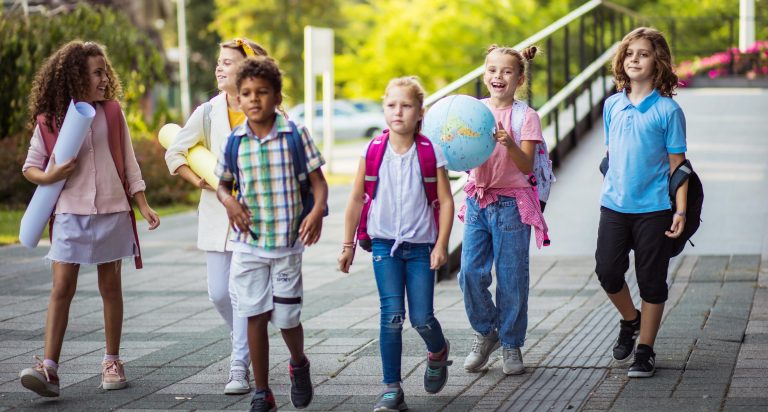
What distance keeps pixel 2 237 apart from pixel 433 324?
357 inches

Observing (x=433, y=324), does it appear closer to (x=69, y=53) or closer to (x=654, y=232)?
(x=654, y=232)

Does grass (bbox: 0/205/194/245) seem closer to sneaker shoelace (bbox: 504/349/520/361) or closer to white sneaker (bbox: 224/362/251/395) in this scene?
white sneaker (bbox: 224/362/251/395)

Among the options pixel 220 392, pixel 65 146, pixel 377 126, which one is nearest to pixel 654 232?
pixel 220 392

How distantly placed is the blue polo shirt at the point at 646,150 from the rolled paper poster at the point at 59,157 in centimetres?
255

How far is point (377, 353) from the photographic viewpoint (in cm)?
Result: 671

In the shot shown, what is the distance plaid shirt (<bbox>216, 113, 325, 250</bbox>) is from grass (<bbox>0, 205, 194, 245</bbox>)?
842 cm

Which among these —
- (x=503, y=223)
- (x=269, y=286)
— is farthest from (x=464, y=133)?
(x=269, y=286)

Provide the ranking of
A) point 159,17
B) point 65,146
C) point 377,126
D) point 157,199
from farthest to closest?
point 159,17 → point 377,126 → point 157,199 → point 65,146

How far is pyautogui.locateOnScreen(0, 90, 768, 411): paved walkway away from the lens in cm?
567

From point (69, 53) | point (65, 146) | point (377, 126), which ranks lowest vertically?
point (377, 126)

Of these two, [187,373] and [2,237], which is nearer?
[187,373]

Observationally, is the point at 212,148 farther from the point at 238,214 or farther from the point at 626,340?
the point at 626,340

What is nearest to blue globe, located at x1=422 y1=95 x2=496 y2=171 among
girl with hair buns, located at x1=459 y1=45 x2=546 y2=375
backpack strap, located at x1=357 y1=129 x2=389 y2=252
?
girl with hair buns, located at x1=459 y1=45 x2=546 y2=375

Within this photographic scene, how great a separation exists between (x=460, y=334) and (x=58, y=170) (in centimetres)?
264
